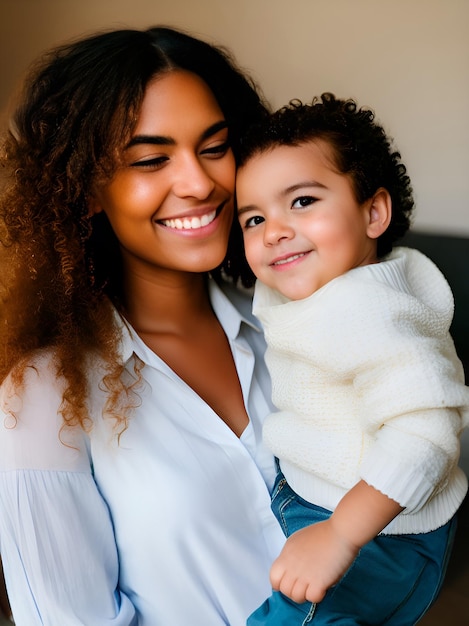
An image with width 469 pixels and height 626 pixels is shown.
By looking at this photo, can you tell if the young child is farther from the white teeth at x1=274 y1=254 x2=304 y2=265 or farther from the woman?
the woman

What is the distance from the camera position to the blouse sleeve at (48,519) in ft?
4.21

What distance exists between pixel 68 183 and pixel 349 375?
67 centimetres

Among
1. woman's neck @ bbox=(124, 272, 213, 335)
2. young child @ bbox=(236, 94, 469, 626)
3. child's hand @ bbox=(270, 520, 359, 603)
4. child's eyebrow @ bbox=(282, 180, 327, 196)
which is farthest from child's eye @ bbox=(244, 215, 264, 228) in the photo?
child's hand @ bbox=(270, 520, 359, 603)

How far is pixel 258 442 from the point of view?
1.46 metres

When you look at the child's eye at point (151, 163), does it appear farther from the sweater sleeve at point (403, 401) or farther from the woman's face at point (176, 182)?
the sweater sleeve at point (403, 401)

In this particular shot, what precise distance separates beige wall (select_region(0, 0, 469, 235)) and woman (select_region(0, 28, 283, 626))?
1.04 metres

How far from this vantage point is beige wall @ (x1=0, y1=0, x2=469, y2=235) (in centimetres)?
229

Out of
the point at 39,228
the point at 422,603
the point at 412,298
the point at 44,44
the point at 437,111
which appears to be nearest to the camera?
the point at 412,298

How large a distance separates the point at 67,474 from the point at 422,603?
660mm

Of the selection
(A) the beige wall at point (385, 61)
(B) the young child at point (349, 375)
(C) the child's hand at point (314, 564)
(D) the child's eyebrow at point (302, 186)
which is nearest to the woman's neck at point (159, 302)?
(B) the young child at point (349, 375)

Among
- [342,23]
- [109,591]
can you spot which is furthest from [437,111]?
[109,591]

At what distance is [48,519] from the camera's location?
130 cm

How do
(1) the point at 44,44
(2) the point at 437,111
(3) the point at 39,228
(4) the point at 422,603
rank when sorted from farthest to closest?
(1) the point at 44,44 → (2) the point at 437,111 → (3) the point at 39,228 → (4) the point at 422,603

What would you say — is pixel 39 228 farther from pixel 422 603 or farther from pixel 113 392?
pixel 422 603
